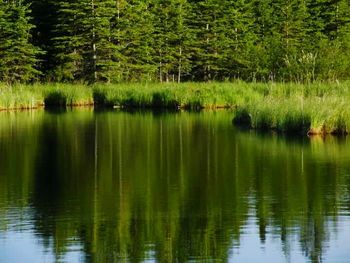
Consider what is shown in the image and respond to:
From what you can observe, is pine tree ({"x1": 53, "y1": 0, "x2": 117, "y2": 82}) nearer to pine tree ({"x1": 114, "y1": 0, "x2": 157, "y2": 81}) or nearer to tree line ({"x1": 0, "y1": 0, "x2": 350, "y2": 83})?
tree line ({"x1": 0, "y1": 0, "x2": 350, "y2": 83})

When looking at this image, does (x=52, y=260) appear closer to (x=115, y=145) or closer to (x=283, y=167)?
(x=283, y=167)

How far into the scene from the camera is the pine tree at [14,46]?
47091mm

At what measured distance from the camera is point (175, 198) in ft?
45.9

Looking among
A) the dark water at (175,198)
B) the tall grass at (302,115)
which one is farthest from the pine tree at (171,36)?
the dark water at (175,198)

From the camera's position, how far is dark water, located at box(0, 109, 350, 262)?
10656mm

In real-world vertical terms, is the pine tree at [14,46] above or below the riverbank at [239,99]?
above

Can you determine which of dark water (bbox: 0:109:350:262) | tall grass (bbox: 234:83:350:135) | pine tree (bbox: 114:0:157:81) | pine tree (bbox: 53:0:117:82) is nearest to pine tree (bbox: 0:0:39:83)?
pine tree (bbox: 53:0:117:82)

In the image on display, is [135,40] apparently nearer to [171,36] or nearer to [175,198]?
[171,36]

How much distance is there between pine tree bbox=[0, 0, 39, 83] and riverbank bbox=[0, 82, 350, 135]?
17.2ft

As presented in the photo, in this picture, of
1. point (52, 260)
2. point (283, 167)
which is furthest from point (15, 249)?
point (283, 167)

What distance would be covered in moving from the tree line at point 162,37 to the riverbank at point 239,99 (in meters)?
5.61

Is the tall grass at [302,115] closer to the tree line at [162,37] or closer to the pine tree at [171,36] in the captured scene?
the tree line at [162,37]

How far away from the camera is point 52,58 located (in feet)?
166

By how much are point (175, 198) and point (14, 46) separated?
114 ft
